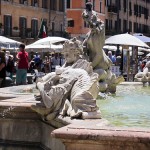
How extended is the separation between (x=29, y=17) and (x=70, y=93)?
43652 mm

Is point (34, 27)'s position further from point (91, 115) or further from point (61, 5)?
point (91, 115)

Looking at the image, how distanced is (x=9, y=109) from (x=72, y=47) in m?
1.32

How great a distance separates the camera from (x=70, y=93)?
613 centimetres

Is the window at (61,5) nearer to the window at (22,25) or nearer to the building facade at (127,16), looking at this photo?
the window at (22,25)

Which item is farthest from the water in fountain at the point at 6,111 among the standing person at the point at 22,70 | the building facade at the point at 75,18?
the building facade at the point at 75,18

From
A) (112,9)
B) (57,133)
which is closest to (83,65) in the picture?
(57,133)

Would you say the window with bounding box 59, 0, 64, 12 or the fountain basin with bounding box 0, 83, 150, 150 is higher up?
the window with bounding box 59, 0, 64, 12

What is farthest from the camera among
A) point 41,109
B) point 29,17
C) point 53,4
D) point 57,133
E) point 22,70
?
point 53,4

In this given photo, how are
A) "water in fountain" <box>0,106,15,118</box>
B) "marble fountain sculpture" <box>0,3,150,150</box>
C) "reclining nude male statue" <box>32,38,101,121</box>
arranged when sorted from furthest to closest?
"water in fountain" <box>0,106,15,118</box> < "reclining nude male statue" <box>32,38,101,121</box> < "marble fountain sculpture" <box>0,3,150,150</box>

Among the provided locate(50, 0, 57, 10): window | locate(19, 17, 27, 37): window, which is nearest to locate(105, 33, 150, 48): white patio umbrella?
locate(19, 17, 27, 37): window

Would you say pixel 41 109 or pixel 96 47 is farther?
pixel 96 47

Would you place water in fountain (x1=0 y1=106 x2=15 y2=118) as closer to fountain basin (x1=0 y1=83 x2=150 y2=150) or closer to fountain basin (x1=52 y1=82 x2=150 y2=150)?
fountain basin (x1=0 y1=83 x2=150 y2=150)

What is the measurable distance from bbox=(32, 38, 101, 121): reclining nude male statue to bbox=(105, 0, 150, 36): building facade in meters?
56.2

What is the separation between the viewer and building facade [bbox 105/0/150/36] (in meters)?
66.5
